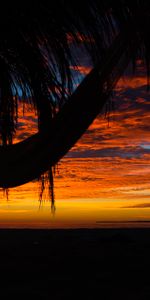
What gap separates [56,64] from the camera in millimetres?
2861

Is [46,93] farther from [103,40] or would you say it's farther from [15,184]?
[15,184]

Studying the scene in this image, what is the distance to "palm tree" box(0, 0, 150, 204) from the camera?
1.99m

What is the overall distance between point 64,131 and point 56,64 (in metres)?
0.96

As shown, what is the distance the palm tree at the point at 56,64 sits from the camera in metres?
1.99

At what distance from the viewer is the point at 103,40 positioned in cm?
271
